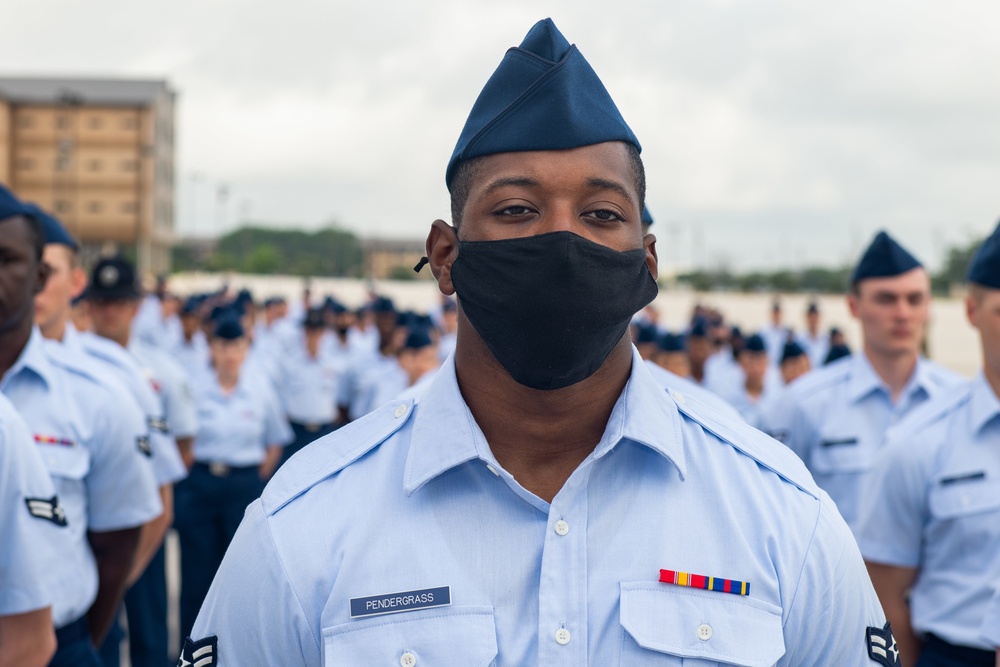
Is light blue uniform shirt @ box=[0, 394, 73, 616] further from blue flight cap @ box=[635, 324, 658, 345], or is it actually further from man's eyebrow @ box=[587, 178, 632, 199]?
blue flight cap @ box=[635, 324, 658, 345]

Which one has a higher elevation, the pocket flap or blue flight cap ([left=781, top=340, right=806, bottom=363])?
the pocket flap

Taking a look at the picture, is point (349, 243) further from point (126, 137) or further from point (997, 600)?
point (997, 600)

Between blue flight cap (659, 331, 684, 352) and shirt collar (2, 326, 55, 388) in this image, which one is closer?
shirt collar (2, 326, 55, 388)

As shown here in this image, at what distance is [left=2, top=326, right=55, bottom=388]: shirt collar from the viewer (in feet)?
13.3

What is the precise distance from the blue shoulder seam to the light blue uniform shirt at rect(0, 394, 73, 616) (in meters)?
1.90

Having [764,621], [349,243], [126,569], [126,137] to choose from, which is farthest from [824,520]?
[349,243]

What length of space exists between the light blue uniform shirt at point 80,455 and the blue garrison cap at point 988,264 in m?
3.29

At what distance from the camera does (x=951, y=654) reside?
3.86 meters

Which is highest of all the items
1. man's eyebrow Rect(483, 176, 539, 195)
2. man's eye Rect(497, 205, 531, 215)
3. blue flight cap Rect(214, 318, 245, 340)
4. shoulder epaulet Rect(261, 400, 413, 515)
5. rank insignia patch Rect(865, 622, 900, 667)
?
man's eyebrow Rect(483, 176, 539, 195)

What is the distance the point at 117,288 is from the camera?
7371 millimetres

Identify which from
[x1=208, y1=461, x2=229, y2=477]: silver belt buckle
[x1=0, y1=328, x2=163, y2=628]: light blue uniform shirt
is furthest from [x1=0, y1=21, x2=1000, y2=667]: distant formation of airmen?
[x1=208, y1=461, x2=229, y2=477]: silver belt buckle

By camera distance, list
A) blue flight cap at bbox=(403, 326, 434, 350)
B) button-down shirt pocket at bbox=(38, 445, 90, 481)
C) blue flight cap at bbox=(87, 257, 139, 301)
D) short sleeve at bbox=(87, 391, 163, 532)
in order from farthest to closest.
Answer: blue flight cap at bbox=(403, 326, 434, 350) → blue flight cap at bbox=(87, 257, 139, 301) → short sleeve at bbox=(87, 391, 163, 532) → button-down shirt pocket at bbox=(38, 445, 90, 481)

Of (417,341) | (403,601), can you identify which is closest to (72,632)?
(403,601)

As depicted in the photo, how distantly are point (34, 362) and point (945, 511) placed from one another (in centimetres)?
330
